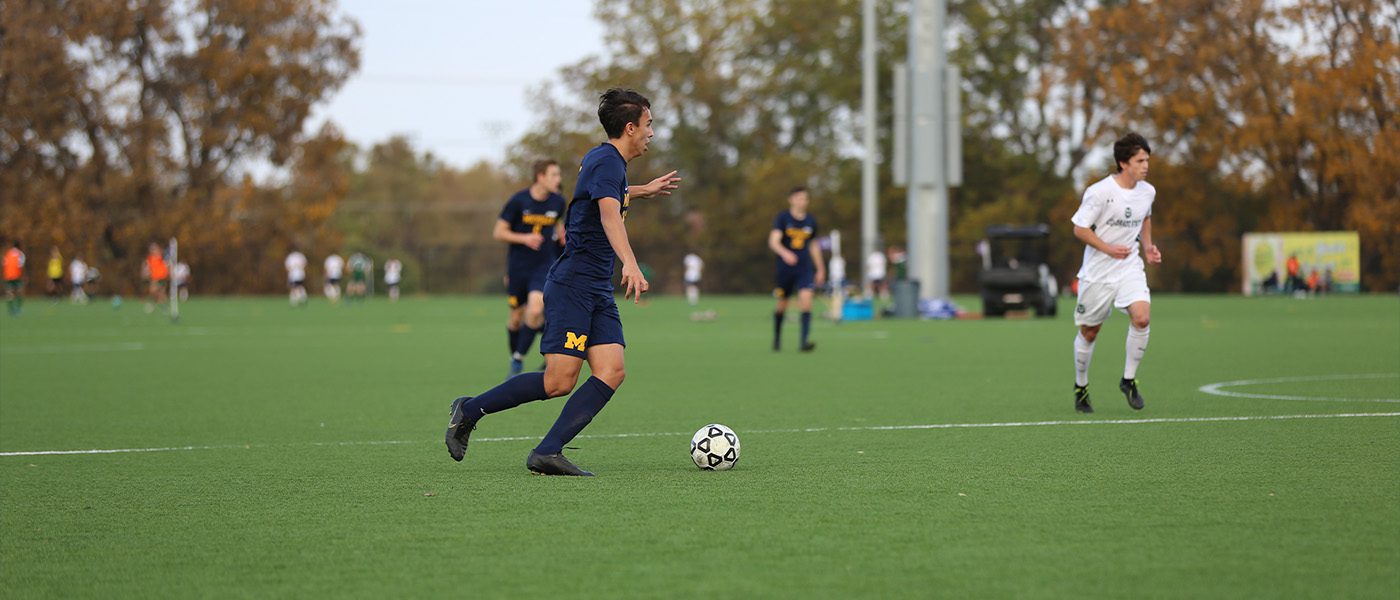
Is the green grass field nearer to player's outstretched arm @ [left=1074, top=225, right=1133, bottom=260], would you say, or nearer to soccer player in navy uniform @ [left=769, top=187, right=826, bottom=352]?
player's outstretched arm @ [left=1074, top=225, right=1133, bottom=260]

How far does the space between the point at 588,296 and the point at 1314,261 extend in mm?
48937

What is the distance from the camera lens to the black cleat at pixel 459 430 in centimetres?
818

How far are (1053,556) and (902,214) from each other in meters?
63.3

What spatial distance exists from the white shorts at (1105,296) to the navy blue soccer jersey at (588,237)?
15.4 ft

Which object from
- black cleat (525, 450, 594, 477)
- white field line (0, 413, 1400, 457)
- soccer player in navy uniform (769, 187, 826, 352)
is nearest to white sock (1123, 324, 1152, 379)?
white field line (0, 413, 1400, 457)

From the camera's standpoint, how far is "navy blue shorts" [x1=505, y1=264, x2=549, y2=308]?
51.2 feet

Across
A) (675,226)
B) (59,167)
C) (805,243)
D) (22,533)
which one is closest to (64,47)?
(59,167)

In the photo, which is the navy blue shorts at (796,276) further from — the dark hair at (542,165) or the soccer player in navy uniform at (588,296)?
the soccer player in navy uniform at (588,296)

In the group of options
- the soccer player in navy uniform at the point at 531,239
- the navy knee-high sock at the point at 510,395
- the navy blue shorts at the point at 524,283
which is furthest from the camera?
the navy blue shorts at the point at 524,283

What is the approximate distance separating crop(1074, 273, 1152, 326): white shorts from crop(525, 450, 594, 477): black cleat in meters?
4.80

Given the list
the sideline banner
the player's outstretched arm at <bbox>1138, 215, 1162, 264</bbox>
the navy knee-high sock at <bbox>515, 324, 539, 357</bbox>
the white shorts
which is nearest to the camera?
the player's outstretched arm at <bbox>1138, 215, 1162, 264</bbox>

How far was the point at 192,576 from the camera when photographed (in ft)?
18.2

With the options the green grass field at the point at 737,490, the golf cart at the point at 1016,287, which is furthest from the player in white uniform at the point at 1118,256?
the golf cart at the point at 1016,287

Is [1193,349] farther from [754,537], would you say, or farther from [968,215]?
[968,215]
